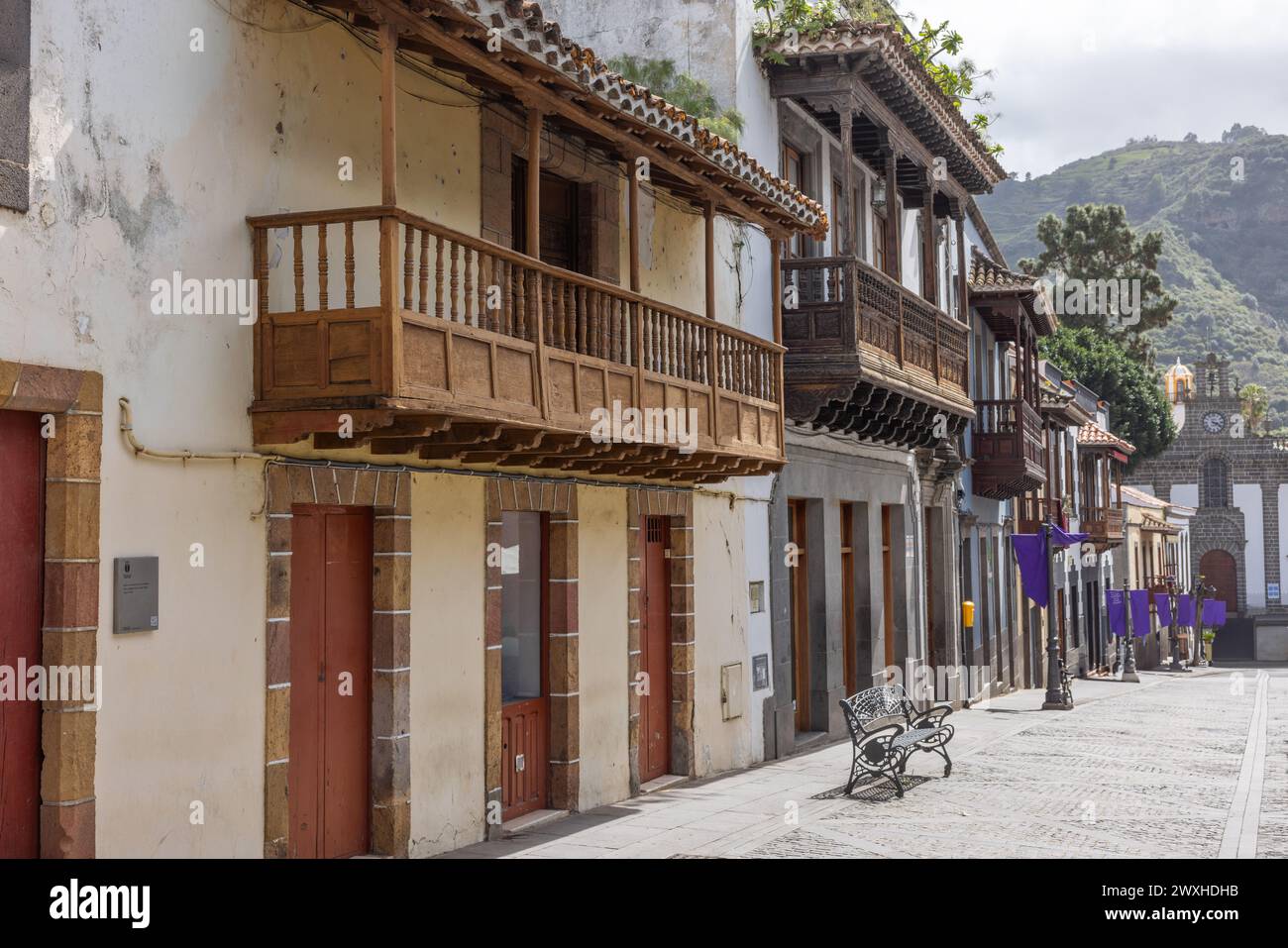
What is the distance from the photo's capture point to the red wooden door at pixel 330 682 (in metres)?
9.06

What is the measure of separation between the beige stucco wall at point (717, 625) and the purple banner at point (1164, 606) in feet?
122

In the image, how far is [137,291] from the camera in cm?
765

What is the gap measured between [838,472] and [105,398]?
478 inches

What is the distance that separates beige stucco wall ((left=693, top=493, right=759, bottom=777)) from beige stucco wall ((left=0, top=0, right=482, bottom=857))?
679 cm

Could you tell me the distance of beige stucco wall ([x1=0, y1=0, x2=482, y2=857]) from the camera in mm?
7184

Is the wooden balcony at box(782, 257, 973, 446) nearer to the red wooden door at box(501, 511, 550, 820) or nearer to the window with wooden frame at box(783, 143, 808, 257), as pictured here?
the window with wooden frame at box(783, 143, 808, 257)

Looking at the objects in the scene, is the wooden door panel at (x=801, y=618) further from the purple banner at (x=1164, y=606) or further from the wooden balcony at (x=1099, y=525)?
the purple banner at (x=1164, y=606)

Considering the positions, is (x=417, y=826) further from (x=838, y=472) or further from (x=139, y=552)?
(x=838, y=472)

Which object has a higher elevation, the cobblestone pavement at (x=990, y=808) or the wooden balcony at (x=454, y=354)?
the wooden balcony at (x=454, y=354)

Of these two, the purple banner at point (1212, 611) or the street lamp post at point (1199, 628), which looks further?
the purple banner at point (1212, 611)

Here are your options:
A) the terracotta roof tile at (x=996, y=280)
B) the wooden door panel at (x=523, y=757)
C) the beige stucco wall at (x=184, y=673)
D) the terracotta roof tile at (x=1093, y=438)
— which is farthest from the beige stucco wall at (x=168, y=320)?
the terracotta roof tile at (x=1093, y=438)

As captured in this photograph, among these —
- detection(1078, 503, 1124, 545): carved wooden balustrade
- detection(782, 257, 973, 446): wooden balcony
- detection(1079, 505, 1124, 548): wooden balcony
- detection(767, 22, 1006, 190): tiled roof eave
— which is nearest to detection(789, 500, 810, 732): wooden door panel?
detection(782, 257, 973, 446): wooden balcony

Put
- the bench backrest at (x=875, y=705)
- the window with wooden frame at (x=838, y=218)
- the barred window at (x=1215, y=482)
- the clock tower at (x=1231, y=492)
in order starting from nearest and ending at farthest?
the bench backrest at (x=875, y=705) → the window with wooden frame at (x=838, y=218) → the clock tower at (x=1231, y=492) → the barred window at (x=1215, y=482)

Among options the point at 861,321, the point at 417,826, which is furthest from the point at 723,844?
the point at 861,321
